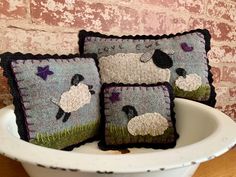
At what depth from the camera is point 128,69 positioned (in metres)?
0.67

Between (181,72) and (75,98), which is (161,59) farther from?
(75,98)

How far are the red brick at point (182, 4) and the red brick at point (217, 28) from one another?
0.11ft

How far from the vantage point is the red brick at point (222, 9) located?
1129 mm

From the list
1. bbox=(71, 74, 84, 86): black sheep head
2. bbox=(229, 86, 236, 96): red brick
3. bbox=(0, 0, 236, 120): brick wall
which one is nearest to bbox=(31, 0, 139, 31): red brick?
bbox=(0, 0, 236, 120): brick wall

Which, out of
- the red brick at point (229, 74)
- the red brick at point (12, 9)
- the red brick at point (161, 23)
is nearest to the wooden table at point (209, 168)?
the red brick at point (12, 9)

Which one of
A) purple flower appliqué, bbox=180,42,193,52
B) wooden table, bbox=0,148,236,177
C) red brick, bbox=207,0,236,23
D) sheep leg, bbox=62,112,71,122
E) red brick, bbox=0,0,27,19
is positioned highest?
red brick, bbox=0,0,27,19

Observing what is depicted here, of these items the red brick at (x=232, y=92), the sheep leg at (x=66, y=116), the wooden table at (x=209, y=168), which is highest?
the sheep leg at (x=66, y=116)

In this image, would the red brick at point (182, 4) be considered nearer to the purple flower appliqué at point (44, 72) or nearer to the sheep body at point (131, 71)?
the sheep body at point (131, 71)

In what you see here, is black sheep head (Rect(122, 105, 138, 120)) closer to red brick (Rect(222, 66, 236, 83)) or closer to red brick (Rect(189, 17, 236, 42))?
red brick (Rect(189, 17, 236, 42))

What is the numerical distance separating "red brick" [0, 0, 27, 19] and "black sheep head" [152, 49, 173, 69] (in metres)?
0.31

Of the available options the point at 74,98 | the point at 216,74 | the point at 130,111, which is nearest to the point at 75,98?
the point at 74,98

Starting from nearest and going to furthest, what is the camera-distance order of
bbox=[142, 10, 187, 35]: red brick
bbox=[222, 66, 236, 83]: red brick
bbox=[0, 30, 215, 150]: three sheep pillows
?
bbox=[0, 30, 215, 150]: three sheep pillows < bbox=[142, 10, 187, 35]: red brick < bbox=[222, 66, 236, 83]: red brick

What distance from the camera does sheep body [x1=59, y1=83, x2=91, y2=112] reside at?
567 mm

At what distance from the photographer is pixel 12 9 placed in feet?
2.35
